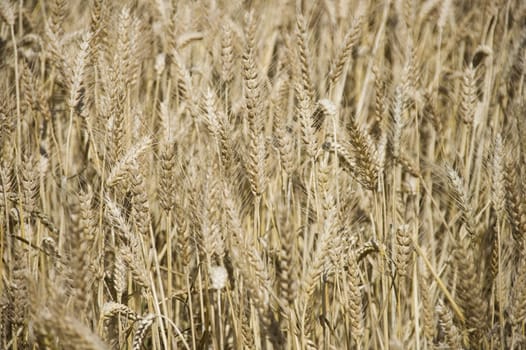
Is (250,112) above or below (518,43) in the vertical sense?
below

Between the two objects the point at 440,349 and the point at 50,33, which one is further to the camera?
the point at 50,33

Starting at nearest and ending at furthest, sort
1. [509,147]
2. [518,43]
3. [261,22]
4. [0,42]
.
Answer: [509,147] → [518,43] → [0,42] → [261,22]

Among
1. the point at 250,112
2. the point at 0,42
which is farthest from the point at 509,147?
the point at 0,42

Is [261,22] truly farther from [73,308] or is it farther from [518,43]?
[73,308]

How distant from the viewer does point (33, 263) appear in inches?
75.9

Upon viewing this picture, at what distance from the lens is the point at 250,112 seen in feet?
5.58

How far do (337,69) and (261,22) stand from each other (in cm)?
123

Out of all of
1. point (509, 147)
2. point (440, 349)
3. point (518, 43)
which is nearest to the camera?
point (440, 349)

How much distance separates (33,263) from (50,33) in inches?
32.4

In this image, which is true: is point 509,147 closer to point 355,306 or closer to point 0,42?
point 355,306

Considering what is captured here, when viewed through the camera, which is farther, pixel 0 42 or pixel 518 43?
pixel 0 42

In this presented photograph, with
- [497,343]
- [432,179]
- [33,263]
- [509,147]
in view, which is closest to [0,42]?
[33,263]

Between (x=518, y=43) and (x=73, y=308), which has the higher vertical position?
(x=518, y=43)

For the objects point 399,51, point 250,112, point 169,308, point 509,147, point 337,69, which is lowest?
point 169,308
